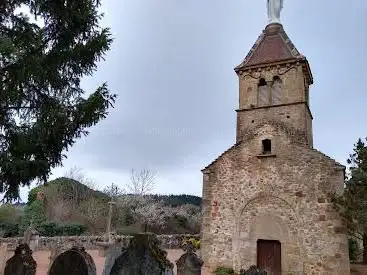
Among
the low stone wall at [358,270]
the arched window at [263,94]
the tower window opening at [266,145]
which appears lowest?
the low stone wall at [358,270]

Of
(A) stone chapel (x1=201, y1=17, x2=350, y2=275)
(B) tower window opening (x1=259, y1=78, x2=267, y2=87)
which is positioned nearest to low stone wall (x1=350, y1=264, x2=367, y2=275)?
(A) stone chapel (x1=201, y1=17, x2=350, y2=275)

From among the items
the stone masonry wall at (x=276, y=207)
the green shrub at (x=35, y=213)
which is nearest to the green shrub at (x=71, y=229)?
the green shrub at (x=35, y=213)

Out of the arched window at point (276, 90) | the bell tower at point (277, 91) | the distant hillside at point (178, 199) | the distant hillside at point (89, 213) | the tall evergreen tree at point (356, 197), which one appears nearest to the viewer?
the tall evergreen tree at point (356, 197)

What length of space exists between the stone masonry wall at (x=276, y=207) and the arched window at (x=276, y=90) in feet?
6.15

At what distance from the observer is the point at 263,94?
66.6 feet

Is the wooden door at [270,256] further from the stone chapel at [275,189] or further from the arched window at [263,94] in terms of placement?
the arched window at [263,94]

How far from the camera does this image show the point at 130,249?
15.8 feet

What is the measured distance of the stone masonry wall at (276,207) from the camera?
52.6ft

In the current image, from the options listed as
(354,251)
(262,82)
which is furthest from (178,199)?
(262,82)

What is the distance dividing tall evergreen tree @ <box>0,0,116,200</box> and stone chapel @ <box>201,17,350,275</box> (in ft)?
33.4

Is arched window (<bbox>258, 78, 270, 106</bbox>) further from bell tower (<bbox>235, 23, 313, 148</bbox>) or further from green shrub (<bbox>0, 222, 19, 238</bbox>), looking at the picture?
green shrub (<bbox>0, 222, 19, 238</bbox>)

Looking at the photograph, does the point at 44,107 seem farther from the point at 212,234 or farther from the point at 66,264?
the point at 212,234

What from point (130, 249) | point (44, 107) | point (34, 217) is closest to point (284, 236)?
point (44, 107)

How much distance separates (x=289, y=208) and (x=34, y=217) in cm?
2332
